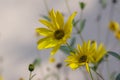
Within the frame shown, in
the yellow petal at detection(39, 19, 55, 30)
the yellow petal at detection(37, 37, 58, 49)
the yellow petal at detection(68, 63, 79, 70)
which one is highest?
the yellow petal at detection(39, 19, 55, 30)

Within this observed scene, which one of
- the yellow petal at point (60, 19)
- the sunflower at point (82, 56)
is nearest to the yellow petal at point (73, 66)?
the sunflower at point (82, 56)

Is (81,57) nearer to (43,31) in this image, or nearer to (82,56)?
(82,56)


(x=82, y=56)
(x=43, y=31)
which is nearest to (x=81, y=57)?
(x=82, y=56)

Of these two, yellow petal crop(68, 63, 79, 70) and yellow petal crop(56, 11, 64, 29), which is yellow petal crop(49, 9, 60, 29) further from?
yellow petal crop(68, 63, 79, 70)

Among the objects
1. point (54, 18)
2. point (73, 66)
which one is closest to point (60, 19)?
point (54, 18)

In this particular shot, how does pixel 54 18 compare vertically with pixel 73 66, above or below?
above

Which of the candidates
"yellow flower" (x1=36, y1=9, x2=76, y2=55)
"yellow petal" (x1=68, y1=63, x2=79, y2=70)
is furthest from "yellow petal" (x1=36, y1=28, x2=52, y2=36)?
"yellow petal" (x1=68, y1=63, x2=79, y2=70)

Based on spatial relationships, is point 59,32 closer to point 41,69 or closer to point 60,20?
point 60,20

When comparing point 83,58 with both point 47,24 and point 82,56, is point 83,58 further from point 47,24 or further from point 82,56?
point 47,24

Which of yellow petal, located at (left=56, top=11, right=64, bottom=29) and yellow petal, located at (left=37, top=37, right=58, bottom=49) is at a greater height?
yellow petal, located at (left=56, top=11, right=64, bottom=29)

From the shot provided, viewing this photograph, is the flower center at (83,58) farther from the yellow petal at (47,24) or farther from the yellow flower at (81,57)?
the yellow petal at (47,24)
